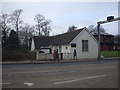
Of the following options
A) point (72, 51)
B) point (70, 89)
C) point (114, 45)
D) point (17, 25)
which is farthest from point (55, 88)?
point (114, 45)

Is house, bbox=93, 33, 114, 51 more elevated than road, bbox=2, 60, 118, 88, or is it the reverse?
house, bbox=93, 33, 114, 51

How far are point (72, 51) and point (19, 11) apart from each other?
105 feet

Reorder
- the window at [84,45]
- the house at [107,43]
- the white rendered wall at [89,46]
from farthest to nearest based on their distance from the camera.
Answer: the house at [107,43]
the window at [84,45]
the white rendered wall at [89,46]

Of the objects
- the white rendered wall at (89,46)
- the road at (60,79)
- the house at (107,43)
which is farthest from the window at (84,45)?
the house at (107,43)

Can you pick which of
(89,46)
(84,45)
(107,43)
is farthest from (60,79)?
(107,43)

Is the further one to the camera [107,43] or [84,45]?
[107,43]

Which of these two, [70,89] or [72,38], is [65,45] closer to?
[72,38]

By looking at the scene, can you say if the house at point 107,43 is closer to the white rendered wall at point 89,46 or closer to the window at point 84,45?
the white rendered wall at point 89,46

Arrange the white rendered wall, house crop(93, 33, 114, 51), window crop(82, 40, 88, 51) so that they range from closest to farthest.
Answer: the white rendered wall, window crop(82, 40, 88, 51), house crop(93, 33, 114, 51)

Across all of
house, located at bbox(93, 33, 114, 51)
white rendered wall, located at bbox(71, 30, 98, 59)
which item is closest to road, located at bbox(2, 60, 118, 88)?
white rendered wall, located at bbox(71, 30, 98, 59)

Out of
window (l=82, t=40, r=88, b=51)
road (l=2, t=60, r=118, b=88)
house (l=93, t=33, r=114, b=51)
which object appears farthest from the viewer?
house (l=93, t=33, r=114, b=51)

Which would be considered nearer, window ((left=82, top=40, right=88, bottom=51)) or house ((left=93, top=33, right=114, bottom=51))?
window ((left=82, top=40, right=88, bottom=51))

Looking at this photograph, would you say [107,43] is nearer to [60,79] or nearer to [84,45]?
[84,45]

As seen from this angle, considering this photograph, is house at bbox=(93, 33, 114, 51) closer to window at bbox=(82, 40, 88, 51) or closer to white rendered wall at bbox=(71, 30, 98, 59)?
white rendered wall at bbox=(71, 30, 98, 59)
